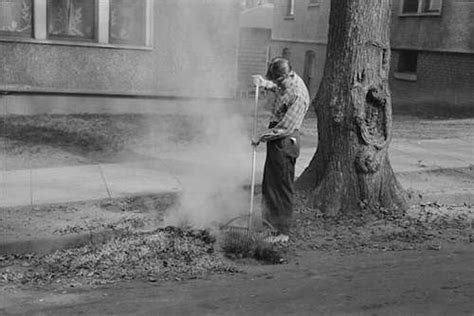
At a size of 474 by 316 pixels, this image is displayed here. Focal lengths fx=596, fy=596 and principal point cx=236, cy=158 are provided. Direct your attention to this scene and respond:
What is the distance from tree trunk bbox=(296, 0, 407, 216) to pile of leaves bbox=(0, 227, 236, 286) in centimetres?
174

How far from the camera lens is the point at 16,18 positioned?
1098 centimetres

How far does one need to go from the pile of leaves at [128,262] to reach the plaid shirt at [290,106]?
3.60 ft

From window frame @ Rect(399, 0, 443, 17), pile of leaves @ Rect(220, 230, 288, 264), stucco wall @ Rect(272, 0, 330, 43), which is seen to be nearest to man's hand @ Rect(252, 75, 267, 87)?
pile of leaves @ Rect(220, 230, 288, 264)

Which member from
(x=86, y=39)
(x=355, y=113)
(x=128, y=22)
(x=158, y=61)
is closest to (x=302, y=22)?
(x=158, y=61)

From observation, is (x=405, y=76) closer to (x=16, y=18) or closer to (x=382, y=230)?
(x=16, y=18)

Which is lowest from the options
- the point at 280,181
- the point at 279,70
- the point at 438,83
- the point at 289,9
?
the point at 280,181

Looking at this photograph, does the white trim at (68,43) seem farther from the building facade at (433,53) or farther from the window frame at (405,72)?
the window frame at (405,72)

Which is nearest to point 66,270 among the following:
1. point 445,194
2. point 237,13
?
point 445,194

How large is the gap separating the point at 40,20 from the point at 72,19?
0.61 m

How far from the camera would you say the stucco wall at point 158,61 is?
36.6ft

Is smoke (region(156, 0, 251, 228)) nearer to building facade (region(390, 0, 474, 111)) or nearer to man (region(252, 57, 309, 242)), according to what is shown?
man (region(252, 57, 309, 242))

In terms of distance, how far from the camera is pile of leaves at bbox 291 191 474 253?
556 centimetres

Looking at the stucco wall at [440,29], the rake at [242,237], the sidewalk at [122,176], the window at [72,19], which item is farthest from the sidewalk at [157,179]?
the stucco wall at [440,29]

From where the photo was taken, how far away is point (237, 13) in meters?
12.2
